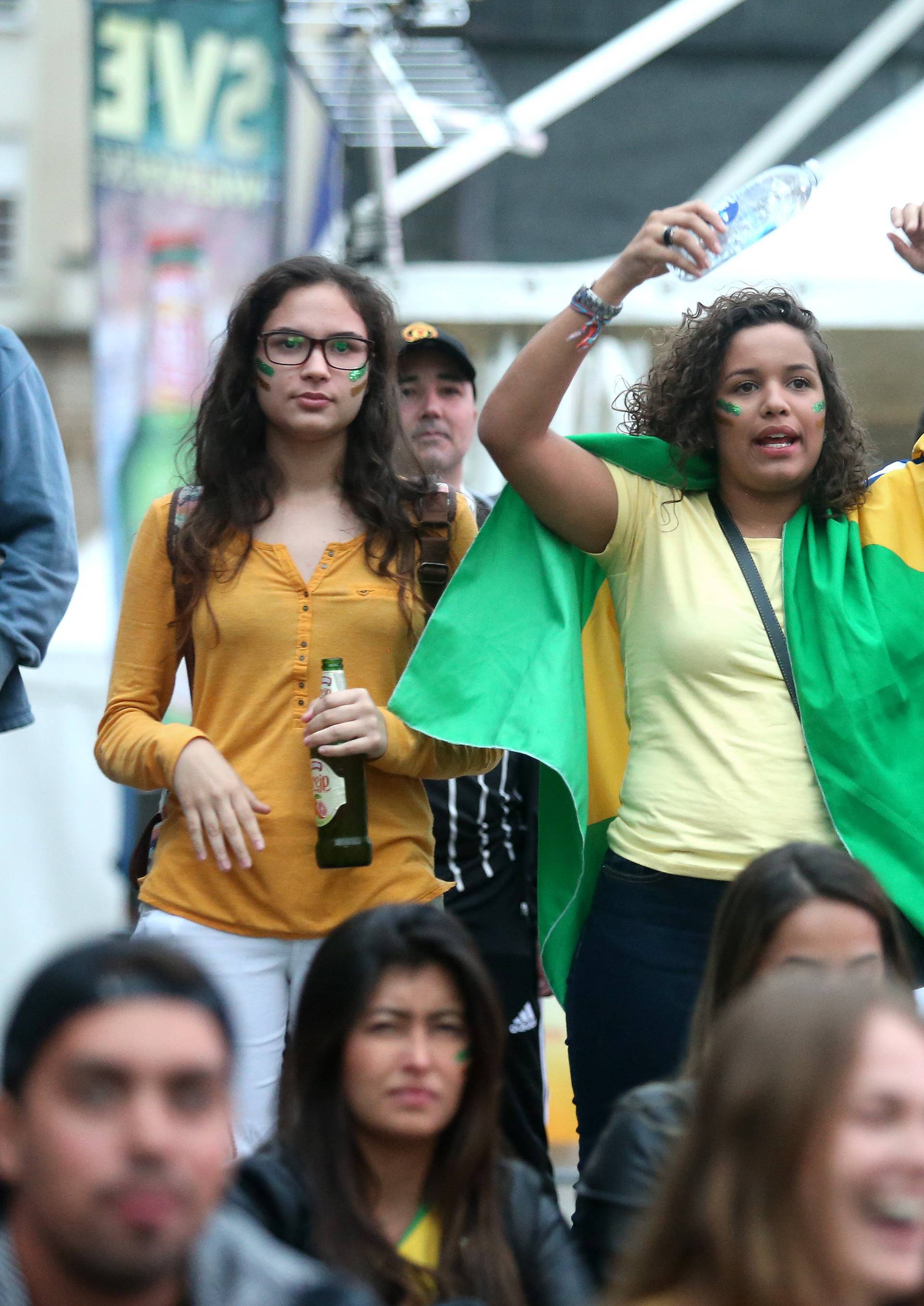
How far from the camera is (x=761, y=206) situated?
2971 mm

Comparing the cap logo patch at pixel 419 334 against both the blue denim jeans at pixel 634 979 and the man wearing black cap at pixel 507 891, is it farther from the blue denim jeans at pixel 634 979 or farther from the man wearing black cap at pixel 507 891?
the blue denim jeans at pixel 634 979

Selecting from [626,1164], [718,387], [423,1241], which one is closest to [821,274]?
[718,387]

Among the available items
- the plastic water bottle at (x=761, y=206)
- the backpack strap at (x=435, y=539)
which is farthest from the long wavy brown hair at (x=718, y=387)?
the backpack strap at (x=435, y=539)

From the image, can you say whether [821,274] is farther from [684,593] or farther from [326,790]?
[326,790]

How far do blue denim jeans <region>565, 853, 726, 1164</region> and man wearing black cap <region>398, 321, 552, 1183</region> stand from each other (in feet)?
1.83

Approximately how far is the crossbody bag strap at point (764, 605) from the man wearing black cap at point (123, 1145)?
144 centimetres

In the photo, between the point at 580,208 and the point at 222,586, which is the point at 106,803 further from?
the point at 580,208

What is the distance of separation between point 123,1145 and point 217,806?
48.6 inches

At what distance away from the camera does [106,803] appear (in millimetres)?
7414

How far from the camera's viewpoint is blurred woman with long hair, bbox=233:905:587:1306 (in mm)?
2227

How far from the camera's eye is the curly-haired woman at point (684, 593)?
113 inches

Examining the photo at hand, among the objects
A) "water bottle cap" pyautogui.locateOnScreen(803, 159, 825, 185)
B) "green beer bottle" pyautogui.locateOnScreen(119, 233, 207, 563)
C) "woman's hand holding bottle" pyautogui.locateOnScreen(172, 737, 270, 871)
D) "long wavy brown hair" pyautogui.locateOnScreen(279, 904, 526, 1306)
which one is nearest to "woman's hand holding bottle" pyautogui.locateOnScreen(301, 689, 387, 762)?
"woman's hand holding bottle" pyautogui.locateOnScreen(172, 737, 270, 871)

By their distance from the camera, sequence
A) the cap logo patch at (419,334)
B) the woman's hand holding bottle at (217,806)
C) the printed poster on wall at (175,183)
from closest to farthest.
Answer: the woman's hand holding bottle at (217,806) → the cap logo patch at (419,334) → the printed poster on wall at (175,183)

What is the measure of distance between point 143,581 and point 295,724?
1.20 ft
